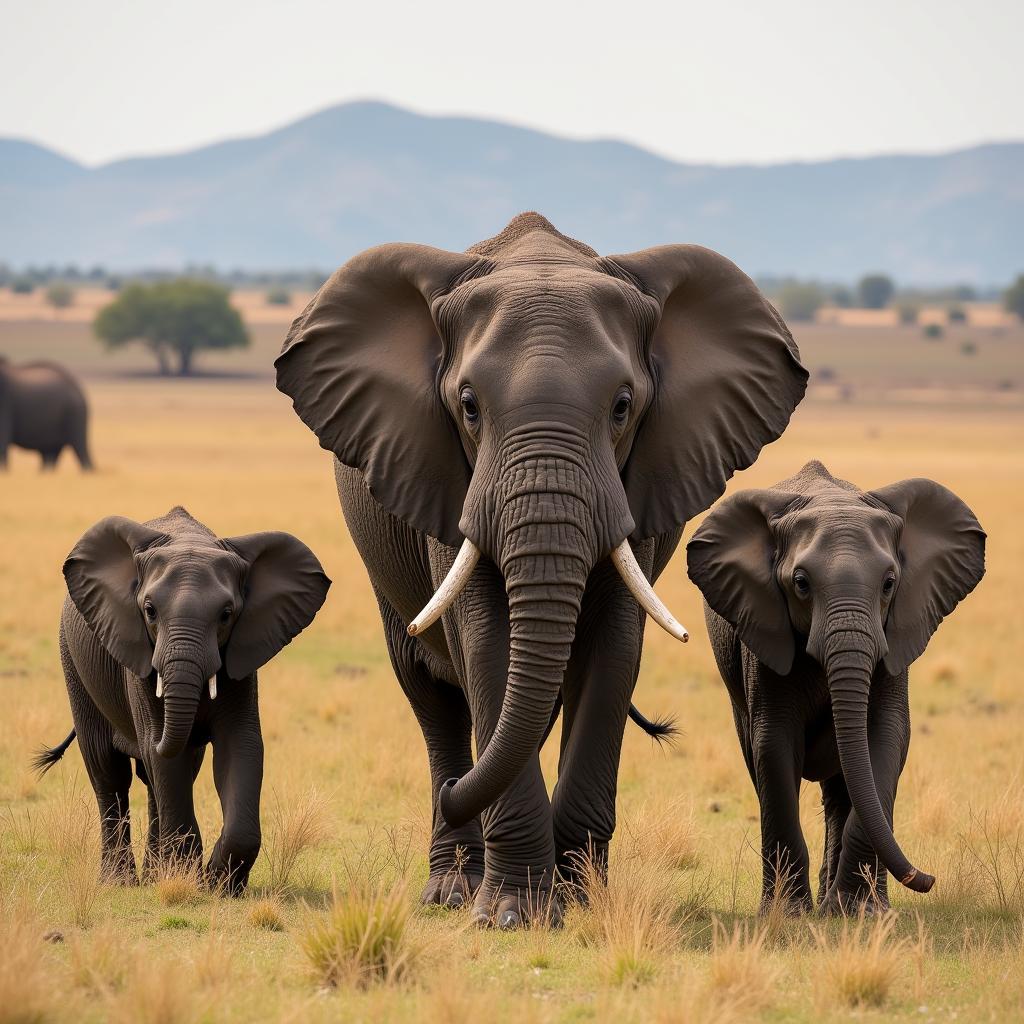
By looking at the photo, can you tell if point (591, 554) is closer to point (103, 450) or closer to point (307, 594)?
point (307, 594)

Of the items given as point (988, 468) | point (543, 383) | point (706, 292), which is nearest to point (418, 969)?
point (543, 383)

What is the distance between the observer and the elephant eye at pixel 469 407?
23.8 ft

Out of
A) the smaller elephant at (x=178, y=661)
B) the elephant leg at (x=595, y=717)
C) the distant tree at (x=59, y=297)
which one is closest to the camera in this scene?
the elephant leg at (x=595, y=717)

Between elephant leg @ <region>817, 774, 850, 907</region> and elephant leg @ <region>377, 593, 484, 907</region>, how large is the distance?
173 centimetres

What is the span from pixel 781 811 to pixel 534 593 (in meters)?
2.04

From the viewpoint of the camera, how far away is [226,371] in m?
96.1

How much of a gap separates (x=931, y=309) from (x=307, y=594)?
171249mm

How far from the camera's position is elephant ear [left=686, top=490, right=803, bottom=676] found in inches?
323

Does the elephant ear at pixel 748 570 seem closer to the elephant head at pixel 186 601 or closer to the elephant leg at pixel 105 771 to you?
the elephant head at pixel 186 601

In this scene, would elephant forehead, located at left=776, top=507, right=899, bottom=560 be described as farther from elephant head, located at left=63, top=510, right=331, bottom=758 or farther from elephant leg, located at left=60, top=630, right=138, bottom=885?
elephant leg, located at left=60, top=630, right=138, bottom=885

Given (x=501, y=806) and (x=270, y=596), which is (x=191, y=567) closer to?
(x=270, y=596)

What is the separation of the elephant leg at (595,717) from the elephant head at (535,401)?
14.8 inches

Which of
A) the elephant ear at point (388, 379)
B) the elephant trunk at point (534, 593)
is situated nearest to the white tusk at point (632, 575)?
the elephant trunk at point (534, 593)

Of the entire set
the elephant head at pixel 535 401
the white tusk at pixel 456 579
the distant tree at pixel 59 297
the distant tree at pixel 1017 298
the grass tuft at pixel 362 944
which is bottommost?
the distant tree at pixel 59 297
